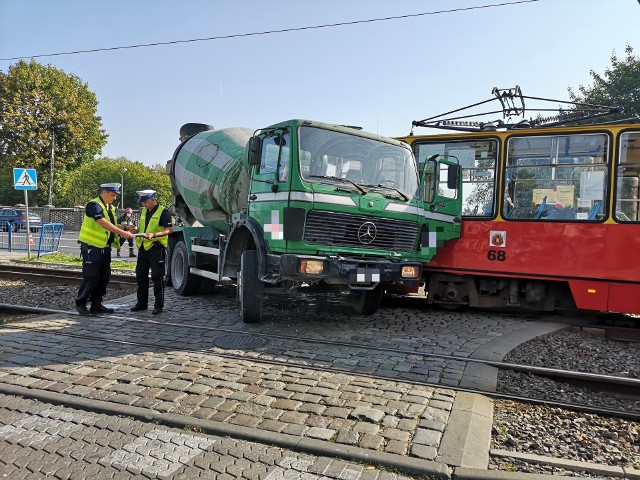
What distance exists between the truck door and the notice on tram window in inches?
154

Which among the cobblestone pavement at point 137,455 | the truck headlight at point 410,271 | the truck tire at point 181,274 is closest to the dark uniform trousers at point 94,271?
the truck tire at point 181,274

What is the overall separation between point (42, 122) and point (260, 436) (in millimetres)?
46671

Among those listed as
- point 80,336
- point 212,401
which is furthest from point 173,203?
point 212,401

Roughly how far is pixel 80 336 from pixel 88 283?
4.96ft

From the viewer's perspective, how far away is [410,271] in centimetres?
738

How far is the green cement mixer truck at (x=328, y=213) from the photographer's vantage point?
670 cm

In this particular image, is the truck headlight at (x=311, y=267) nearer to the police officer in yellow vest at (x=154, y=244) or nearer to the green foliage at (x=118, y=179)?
the police officer in yellow vest at (x=154, y=244)

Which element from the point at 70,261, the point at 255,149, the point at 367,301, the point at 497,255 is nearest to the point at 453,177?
the point at 497,255

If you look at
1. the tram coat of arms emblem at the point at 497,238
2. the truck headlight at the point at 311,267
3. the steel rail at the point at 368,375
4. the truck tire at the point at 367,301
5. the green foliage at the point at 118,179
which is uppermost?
the green foliage at the point at 118,179

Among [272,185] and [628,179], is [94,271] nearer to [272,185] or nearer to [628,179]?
[272,185]

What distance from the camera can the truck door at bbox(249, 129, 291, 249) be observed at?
6.79m

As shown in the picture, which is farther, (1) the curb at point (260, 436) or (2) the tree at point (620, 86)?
(2) the tree at point (620, 86)

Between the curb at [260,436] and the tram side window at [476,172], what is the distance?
5542 millimetres

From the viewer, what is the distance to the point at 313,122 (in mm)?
7070
